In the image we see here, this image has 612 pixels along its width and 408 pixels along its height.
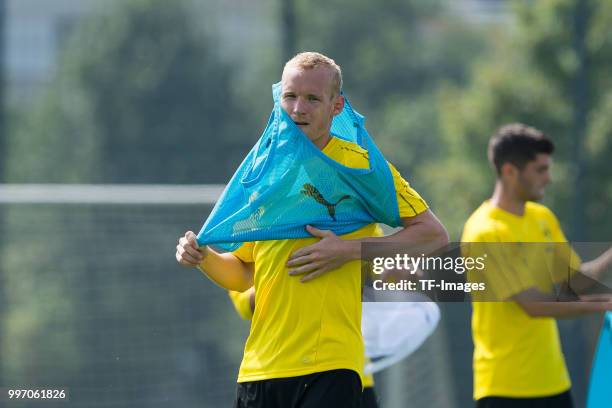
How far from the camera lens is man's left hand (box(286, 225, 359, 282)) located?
3973mm

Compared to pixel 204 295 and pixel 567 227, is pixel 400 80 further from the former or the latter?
pixel 204 295

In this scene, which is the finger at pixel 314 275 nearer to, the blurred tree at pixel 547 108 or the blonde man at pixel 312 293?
the blonde man at pixel 312 293

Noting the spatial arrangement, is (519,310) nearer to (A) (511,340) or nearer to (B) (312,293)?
(A) (511,340)

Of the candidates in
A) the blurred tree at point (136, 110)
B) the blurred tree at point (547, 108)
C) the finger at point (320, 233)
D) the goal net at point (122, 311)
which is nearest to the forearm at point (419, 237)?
the finger at point (320, 233)

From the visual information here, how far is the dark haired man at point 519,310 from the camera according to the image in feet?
18.0

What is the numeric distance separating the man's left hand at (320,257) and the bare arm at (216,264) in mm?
328

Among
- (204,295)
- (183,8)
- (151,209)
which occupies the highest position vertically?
(183,8)

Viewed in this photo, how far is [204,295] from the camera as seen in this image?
31.2 feet

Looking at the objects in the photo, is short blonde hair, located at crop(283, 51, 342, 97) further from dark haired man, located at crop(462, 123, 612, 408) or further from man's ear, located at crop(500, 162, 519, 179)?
man's ear, located at crop(500, 162, 519, 179)

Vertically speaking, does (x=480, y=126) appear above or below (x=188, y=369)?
above

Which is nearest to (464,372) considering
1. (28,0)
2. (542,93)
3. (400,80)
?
(542,93)

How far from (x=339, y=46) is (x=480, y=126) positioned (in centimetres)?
802

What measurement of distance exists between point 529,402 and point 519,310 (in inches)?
17.9

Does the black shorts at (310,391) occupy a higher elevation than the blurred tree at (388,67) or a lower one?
lower
